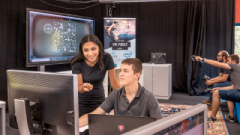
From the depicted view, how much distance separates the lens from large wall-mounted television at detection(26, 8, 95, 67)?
3953mm

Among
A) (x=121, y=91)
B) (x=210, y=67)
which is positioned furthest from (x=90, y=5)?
(x=121, y=91)

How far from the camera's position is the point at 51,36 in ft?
14.4

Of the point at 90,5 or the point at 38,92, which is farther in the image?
the point at 90,5

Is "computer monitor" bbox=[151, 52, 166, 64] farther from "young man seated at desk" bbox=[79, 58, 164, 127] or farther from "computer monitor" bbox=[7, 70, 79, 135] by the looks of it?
"computer monitor" bbox=[7, 70, 79, 135]

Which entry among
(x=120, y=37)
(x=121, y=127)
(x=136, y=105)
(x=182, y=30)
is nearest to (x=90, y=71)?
(x=136, y=105)

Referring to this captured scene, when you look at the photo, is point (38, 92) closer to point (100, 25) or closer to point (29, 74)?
point (29, 74)

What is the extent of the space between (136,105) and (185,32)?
537 centimetres

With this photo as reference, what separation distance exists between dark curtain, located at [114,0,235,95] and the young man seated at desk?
4929mm

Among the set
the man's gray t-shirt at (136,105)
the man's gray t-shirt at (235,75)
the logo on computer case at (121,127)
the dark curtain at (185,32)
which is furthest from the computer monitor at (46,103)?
the dark curtain at (185,32)

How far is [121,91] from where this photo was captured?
1.74 metres

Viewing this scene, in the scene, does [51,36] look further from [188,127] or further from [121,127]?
[188,127]

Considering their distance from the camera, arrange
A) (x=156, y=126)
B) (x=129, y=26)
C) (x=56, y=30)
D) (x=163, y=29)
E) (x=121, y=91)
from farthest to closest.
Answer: (x=163, y=29), (x=129, y=26), (x=56, y=30), (x=121, y=91), (x=156, y=126)

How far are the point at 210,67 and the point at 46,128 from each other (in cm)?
590

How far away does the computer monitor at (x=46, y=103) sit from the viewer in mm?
1118
